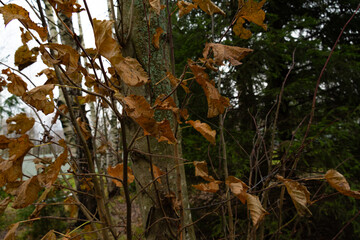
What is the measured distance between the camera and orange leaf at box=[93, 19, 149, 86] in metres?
0.41

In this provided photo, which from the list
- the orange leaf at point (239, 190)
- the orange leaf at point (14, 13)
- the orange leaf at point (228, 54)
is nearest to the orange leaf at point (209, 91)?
the orange leaf at point (228, 54)

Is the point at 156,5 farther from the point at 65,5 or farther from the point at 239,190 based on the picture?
the point at 239,190

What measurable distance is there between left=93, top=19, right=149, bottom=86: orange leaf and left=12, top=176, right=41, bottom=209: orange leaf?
0.38m

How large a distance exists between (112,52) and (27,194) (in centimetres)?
42

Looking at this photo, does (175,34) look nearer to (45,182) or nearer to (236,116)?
(236,116)

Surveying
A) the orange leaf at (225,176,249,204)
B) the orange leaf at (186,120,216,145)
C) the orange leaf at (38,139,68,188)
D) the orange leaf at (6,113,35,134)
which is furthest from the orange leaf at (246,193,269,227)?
the orange leaf at (6,113,35,134)

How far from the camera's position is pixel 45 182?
0.56m

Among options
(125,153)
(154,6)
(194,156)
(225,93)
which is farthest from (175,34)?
(125,153)

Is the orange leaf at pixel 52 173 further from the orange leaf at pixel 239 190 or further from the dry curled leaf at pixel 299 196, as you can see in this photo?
the dry curled leaf at pixel 299 196

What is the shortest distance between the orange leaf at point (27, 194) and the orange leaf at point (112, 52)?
38 centimetres

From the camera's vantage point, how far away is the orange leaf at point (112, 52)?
0.41 meters

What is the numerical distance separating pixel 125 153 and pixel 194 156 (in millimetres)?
2946

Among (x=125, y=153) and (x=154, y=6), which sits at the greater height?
(x=154, y=6)

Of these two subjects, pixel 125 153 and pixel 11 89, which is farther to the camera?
pixel 11 89
